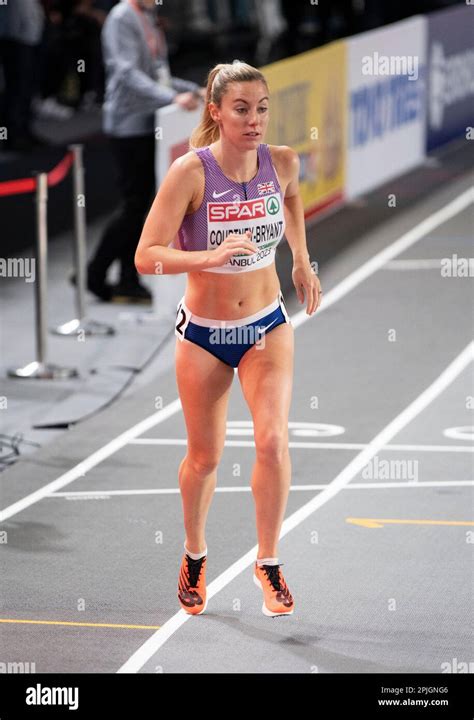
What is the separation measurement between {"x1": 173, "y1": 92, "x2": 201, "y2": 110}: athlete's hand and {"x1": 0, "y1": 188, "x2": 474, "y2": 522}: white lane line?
6.21 feet

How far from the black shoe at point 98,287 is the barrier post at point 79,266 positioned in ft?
1.59

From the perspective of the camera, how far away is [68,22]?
2198cm

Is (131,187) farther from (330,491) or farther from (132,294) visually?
(330,491)

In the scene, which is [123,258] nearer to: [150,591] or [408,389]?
[408,389]

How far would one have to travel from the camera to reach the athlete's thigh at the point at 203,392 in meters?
6.29

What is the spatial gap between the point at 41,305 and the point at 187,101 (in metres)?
2.32

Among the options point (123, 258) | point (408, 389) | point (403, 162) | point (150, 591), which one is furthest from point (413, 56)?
point (150, 591)

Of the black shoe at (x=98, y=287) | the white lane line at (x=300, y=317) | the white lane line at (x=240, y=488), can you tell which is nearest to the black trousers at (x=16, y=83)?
the white lane line at (x=300, y=317)

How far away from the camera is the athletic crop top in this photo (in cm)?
617

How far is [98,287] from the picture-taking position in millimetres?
12961

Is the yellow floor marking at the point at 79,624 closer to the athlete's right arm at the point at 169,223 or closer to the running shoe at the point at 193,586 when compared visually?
the running shoe at the point at 193,586

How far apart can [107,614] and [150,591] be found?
332mm

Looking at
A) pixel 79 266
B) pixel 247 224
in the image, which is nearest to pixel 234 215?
pixel 247 224

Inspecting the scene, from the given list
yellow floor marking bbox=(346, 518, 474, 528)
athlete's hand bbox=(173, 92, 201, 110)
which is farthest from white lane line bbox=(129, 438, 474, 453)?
athlete's hand bbox=(173, 92, 201, 110)
